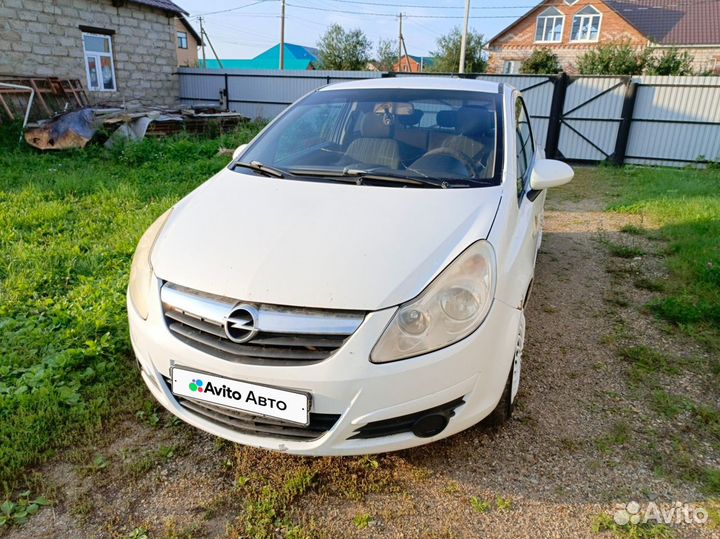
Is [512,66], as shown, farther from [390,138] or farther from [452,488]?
[452,488]

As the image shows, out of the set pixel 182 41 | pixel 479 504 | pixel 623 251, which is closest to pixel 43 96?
pixel 623 251

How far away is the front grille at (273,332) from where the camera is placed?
5.15 ft

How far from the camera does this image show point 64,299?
10.5 ft

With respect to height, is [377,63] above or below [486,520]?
above

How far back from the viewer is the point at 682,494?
1.84m

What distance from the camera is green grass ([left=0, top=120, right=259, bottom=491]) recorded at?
2.18 m

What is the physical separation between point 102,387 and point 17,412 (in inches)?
13.8

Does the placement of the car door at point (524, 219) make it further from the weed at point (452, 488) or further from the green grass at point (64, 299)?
the green grass at point (64, 299)

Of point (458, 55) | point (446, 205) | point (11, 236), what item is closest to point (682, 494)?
point (446, 205)

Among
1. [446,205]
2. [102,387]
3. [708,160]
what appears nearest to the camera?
[446,205]

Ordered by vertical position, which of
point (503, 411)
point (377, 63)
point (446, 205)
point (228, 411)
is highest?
point (377, 63)

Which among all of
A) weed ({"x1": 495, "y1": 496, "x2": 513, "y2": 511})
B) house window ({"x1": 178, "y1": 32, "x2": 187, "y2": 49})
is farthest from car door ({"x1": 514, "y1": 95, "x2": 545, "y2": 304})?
house window ({"x1": 178, "y1": 32, "x2": 187, "y2": 49})

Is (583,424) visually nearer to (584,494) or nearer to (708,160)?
(584,494)

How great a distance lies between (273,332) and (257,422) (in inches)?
14.3
